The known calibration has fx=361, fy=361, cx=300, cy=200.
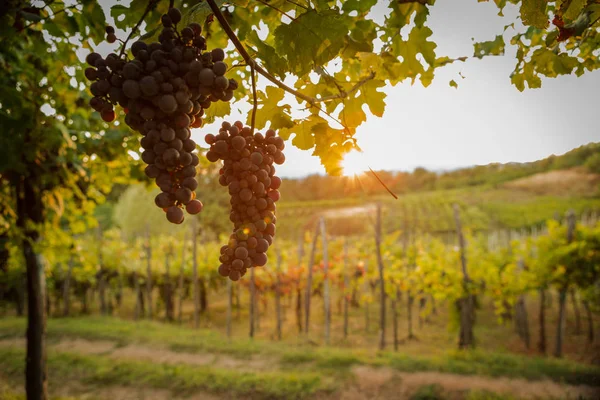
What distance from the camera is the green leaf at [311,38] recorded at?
1.19 metres

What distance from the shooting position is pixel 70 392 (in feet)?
20.3

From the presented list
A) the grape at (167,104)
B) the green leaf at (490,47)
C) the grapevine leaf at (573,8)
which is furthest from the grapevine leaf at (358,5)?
the green leaf at (490,47)

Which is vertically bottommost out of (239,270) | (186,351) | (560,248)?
(186,351)

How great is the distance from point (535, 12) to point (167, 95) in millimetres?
1428

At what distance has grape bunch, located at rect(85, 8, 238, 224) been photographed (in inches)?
37.8

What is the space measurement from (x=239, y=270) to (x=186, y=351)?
28.1ft

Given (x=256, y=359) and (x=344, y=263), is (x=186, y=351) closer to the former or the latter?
(x=256, y=359)

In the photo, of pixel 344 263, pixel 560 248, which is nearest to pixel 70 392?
pixel 344 263

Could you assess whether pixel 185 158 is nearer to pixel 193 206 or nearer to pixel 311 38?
pixel 193 206

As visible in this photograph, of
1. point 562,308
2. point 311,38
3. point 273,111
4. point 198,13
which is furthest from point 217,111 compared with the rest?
point 562,308

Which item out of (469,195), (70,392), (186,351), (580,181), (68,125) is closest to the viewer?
(68,125)

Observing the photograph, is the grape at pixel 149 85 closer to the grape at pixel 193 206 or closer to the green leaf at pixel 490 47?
the grape at pixel 193 206

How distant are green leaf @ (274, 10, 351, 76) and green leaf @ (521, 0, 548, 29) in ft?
2.51

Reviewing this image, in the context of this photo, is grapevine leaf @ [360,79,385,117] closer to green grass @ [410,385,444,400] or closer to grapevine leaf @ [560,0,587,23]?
grapevine leaf @ [560,0,587,23]
